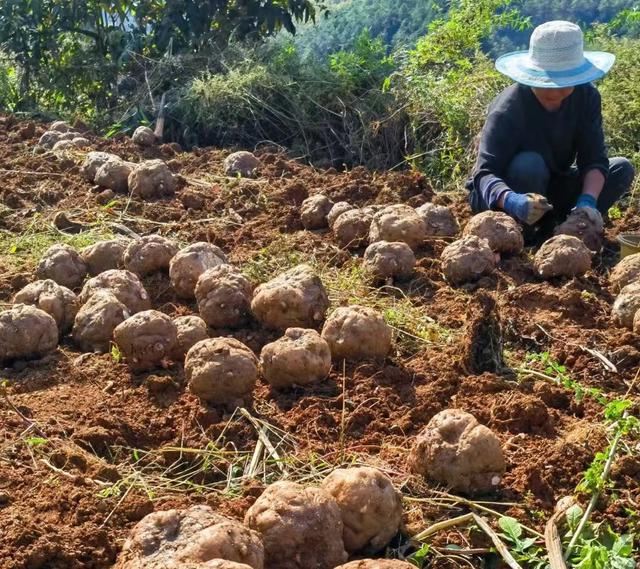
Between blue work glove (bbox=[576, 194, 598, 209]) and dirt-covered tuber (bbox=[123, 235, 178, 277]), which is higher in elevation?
dirt-covered tuber (bbox=[123, 235, 178, 277])

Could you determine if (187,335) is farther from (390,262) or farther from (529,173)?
(529,173)

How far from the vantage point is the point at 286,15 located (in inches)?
400

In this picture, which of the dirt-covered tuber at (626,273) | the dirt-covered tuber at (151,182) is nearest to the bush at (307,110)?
the dirt-covered tuber at (151,182)

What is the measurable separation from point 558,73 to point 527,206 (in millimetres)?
811

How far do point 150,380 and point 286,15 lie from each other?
23.2 feet

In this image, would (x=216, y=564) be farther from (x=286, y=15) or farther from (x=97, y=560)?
(x=286, y=15)

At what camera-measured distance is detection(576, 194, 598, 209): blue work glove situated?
551 cm

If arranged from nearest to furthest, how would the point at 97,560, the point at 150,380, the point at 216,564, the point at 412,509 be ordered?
the point at 216,564 < the point at 97,560 < the point at 412,509 < the point at 150,380

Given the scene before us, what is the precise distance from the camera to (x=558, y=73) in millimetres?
5414

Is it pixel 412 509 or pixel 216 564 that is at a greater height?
pixel 216 564

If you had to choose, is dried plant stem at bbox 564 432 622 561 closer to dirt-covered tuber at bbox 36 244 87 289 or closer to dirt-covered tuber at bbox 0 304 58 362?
dirt-covered tuber at bbox 0 304 58 362

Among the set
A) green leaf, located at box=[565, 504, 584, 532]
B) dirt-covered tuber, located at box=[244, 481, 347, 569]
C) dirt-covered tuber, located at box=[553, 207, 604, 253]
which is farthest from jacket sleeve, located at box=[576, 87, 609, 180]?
dirt-covered tuber, located at box=[244, 481, 347, 569]

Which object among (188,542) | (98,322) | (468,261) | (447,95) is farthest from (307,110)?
(188,542)

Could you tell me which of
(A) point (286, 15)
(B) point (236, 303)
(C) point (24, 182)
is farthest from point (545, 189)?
(A) point (286, 15)
